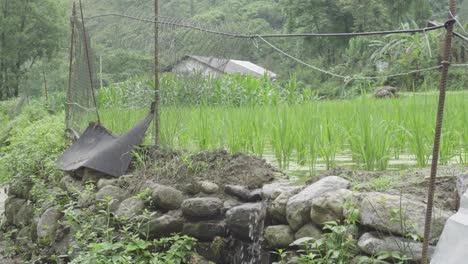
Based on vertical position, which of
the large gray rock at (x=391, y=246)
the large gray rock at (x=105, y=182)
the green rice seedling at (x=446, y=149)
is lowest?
the large gray rock at (x=105, y=182)

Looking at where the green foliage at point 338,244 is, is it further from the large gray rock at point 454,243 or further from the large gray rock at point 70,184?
the large gray rock at point 70,184

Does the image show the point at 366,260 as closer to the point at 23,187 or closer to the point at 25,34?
the point at 23,187

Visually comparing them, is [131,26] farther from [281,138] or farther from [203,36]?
[281,138]

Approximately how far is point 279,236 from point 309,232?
286mm

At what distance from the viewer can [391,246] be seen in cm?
290

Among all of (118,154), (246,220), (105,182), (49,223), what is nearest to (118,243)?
(246,220)

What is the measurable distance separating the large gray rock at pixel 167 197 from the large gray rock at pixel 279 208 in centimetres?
89

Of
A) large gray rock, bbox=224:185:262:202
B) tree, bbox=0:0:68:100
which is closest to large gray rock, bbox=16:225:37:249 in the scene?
large gray rock, bbox=224:185:262:202

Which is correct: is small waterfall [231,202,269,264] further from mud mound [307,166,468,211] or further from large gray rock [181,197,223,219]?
mud mound [307,166,468,211]

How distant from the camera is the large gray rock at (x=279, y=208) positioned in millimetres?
3660

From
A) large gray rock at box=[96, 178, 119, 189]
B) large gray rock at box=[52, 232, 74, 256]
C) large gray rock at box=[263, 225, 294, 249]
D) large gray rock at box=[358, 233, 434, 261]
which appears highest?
large gray rock at box=[358, 233, 434, 261]

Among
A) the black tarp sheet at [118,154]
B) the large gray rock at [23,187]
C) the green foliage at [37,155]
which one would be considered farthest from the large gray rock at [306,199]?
the large gray rock at [23,187]

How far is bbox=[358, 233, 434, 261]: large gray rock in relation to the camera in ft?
9.32

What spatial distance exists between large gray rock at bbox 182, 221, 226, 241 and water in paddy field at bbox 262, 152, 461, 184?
651mm
